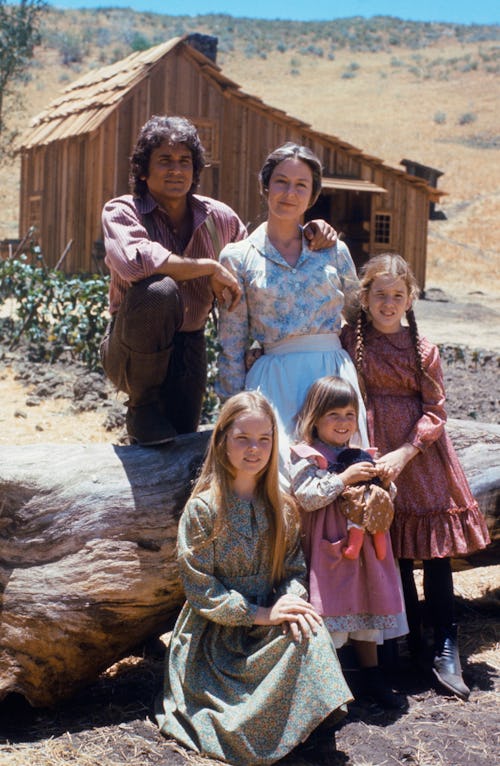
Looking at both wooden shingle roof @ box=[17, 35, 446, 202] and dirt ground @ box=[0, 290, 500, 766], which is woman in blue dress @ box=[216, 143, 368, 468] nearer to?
dirt ground @ box=[0, 290, 500, 766]

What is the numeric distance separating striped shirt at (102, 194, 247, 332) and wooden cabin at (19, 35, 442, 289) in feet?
36.5

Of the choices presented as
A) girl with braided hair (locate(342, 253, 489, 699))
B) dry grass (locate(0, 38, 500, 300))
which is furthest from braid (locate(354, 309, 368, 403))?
dry grass (locate(0, 38, 500, 300))

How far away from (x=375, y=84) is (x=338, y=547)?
197 ft

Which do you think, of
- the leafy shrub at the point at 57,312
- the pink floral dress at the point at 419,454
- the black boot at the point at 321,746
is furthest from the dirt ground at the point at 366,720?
the leafy shrub at the point at 57,312

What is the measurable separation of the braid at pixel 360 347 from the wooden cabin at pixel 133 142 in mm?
11517

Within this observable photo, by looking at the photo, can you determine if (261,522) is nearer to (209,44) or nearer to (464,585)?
(464,585)

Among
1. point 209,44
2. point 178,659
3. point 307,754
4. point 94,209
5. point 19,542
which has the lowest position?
point 307,754

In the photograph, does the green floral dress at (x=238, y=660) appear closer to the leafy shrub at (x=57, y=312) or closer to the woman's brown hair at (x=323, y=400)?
the woman's brown hair at (x=323, y=400)

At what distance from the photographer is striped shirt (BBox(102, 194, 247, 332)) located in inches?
144

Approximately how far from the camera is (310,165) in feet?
12.6

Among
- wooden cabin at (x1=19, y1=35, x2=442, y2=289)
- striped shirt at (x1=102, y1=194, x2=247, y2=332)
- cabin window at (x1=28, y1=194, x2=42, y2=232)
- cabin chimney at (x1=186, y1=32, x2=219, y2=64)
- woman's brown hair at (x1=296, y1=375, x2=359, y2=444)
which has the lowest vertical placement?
woman's brown hair at (x1=296, y1=375, x2=359, y2=444)

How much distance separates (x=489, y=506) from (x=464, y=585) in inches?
38.4

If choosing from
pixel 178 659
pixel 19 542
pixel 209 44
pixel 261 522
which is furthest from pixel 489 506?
pixel 209 44

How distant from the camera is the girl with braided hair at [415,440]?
384 centimetres
